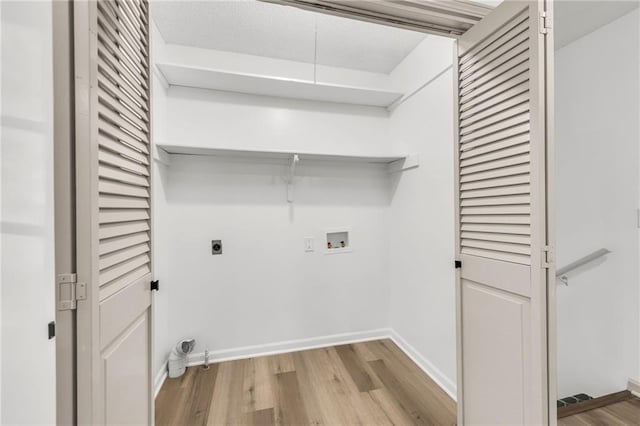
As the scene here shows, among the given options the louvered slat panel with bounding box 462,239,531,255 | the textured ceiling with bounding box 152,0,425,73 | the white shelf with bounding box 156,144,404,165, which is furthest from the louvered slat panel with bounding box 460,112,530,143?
the textured ceiling with bounding box 152,0,425,73

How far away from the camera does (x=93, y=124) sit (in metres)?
0.74

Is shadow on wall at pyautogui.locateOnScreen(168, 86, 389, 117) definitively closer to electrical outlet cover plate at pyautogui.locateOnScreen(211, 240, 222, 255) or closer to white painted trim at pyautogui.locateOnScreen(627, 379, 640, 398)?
electrical outlet cover plate at pyautogui.locateOnScreen(211, 240, 222, 255)

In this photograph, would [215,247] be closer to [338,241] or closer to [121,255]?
[338,241]

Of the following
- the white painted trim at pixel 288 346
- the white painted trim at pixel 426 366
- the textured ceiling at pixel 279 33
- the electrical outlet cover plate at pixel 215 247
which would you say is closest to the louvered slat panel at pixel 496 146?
the textured ceiling at pixel 279 33

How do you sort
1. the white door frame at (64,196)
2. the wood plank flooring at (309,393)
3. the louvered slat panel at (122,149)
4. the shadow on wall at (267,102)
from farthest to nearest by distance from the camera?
1. the shadow on wall at (267,102)
2. the wood plank flooring at (309,393)
3. the louvered slat panel at (122,149)
4. the white door frame at (64,196)

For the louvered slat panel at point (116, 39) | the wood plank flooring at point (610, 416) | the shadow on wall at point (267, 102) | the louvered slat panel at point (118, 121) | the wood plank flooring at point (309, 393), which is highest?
the shadow on wall at point (267, 102)

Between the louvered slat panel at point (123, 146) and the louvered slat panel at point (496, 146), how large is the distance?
4.50ft

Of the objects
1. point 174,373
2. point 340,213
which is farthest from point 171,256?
point 340,213

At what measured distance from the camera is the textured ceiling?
71.7 inches

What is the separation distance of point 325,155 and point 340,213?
1.93 feet

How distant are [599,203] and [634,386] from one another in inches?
47.2

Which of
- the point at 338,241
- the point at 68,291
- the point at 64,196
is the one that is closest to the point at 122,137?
the point at 64,196

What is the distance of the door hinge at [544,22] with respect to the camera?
966 mm

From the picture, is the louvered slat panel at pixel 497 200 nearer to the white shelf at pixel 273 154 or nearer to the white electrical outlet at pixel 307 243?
the white shelf at pixel 273 154
